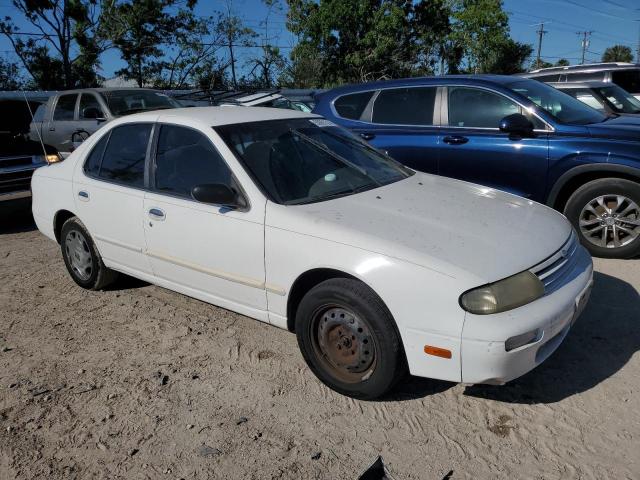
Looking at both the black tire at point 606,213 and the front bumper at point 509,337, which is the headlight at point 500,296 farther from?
the black tire at point 606,213

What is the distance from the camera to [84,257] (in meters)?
4.75

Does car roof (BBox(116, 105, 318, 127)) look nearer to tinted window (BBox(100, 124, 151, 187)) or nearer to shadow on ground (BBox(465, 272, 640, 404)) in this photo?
tinted window (BBox(100, 124, 151, 187))

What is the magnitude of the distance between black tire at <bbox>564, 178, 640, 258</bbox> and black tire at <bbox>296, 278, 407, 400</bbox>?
10.0ft

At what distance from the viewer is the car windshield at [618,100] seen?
7.88 meters

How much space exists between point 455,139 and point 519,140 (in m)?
0.64

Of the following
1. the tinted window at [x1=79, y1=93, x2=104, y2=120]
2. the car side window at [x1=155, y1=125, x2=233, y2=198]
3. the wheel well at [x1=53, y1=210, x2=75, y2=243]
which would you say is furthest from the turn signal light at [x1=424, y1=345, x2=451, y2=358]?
the tinted window at [x1=79, y1=93, x2=104, y2=120]

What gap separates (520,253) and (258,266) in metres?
1.46

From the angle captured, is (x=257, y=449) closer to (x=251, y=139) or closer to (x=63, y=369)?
(x=63, y=369)

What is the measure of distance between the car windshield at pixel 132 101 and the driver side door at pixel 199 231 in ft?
21.3

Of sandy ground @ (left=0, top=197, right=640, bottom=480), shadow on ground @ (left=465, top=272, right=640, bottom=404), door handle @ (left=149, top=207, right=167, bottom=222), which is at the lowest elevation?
sandy ground @ (left=0, top=197, right=640, bottom=480)

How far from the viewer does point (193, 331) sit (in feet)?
13.2

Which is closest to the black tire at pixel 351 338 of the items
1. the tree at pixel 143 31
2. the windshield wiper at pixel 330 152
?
the windshield wiper at pixel 330 152

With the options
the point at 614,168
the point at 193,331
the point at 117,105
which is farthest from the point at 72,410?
the point at 117,105

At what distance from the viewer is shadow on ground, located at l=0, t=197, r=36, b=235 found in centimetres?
754
